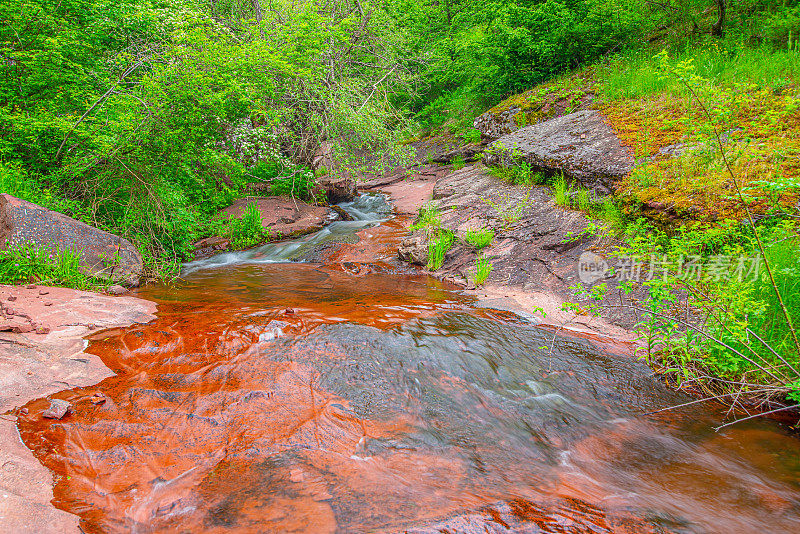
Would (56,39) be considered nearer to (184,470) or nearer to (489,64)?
(184,470)

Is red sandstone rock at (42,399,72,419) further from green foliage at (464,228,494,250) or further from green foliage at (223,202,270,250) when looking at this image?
green foliage at (223,202,270,250)

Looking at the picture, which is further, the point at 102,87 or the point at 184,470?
the point at 102,87

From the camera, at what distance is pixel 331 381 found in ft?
10.9

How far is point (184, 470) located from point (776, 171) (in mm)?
6229

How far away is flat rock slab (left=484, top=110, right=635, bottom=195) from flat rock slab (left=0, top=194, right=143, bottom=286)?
301 inches

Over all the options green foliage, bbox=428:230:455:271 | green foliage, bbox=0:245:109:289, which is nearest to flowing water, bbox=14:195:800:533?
green foliage, bbox=0:245:109:289

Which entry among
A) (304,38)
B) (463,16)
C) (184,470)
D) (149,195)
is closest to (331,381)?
(184,470)

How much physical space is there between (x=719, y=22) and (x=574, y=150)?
421cm

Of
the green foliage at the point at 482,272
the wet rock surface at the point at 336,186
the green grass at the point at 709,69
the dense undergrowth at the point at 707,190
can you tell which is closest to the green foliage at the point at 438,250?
the green foliage at the point at 482,272

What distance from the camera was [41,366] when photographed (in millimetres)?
3023

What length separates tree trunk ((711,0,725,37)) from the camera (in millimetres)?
7781

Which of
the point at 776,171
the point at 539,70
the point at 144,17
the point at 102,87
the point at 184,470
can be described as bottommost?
the point at 184,470

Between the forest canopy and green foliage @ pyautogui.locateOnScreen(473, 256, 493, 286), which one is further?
the forest canopy

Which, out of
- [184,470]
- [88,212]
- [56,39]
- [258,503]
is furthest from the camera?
[88,212]
